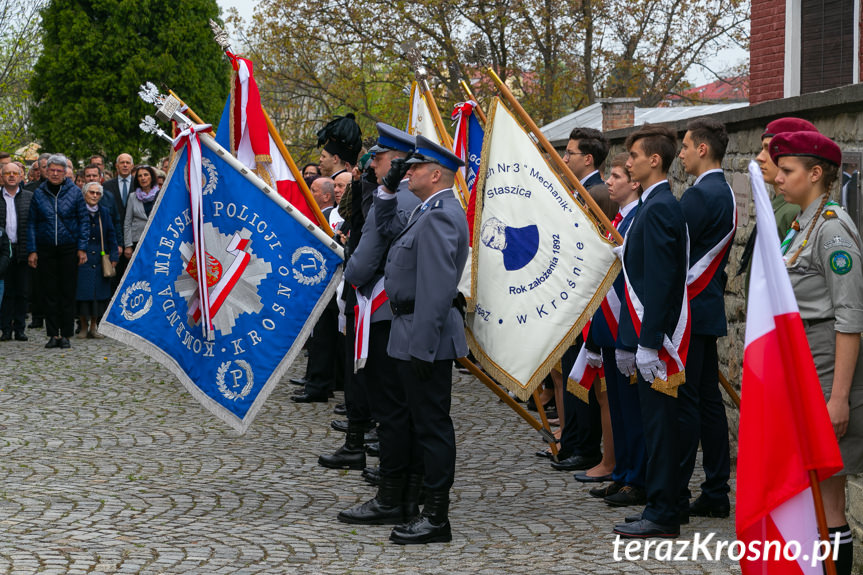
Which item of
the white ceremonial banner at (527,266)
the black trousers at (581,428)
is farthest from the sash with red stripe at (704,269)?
the black trousers at (581,428)

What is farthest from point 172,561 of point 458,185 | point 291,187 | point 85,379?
point 85,379

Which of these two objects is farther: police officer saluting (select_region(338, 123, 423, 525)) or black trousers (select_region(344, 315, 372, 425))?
black trousers (select_region(344, 315, 372, 425))

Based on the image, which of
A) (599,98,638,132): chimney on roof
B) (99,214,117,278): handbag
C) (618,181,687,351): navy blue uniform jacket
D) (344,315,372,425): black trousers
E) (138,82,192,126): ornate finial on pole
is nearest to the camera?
(618,181,687,351): navy blue uniform jacket

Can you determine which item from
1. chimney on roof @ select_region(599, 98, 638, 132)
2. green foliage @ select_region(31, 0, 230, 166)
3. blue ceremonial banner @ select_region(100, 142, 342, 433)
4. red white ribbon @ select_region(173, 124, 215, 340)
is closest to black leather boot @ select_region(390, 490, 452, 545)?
blue ceremonial banner @ select_region(100, 142, 342, 433)

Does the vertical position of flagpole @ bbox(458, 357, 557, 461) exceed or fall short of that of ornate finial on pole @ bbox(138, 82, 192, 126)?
it falls short

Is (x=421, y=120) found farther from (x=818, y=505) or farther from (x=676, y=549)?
(x=818, y=505)

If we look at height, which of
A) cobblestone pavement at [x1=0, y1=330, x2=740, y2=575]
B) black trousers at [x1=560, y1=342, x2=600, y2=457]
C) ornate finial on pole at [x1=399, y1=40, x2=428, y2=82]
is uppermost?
ornate finial on pole at [x1=399, y1=40, x2=428, y2=82]

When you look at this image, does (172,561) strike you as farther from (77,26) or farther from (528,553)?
(77,26)

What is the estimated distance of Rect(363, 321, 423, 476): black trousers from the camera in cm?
609

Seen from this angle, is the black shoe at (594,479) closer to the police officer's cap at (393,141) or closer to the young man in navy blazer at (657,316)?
the young man in navy blazer at (657,316)

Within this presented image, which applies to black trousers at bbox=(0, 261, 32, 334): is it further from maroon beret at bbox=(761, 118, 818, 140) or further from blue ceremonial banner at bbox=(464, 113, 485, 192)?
maroon beret at bbox=(761, 118, 818, 140)

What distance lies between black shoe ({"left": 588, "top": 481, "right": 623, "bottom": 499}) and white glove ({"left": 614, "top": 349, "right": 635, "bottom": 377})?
Result: 727 millimetres

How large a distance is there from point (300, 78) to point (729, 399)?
2506 cm

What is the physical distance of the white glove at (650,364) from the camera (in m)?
5.57
